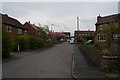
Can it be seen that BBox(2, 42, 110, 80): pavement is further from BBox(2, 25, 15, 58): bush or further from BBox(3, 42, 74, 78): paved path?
BBox(2, 25, 15, 58): bush

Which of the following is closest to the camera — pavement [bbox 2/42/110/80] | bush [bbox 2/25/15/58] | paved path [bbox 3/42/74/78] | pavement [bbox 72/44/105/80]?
pavement [bbox 72/44/105/80]

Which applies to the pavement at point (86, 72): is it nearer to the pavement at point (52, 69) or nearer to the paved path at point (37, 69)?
the pavement at point (52, 69)

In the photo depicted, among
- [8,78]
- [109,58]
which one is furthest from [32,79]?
[109,58]

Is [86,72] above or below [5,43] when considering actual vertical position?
below

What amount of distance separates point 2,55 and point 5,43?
4.10 ft

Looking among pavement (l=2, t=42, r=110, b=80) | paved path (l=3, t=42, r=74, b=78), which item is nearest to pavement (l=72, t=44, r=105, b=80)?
pavement (l=2, t=42, r=110, b=80)

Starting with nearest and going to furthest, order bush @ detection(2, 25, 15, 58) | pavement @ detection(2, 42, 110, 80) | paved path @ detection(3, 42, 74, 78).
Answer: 1. pavement @ detection(2, 42, 110, 80)
2. paved path @ detection(3, 42, 74, 78)
3. bush @ detection(2, 25, 15, 58)

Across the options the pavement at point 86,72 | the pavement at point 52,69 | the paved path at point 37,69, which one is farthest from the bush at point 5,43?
the pavement at point 86,72

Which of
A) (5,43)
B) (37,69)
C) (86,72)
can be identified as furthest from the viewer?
(5,43)

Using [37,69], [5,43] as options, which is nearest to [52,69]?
[37,69]

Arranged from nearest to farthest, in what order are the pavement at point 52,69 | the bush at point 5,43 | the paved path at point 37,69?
the pavement at point 52,69 < the paved path at point 37,69 < the bush at point 5,43

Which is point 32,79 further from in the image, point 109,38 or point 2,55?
point 109,38

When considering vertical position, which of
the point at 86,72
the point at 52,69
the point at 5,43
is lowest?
the point at 52,69

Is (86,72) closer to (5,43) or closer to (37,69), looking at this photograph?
(37,69)
